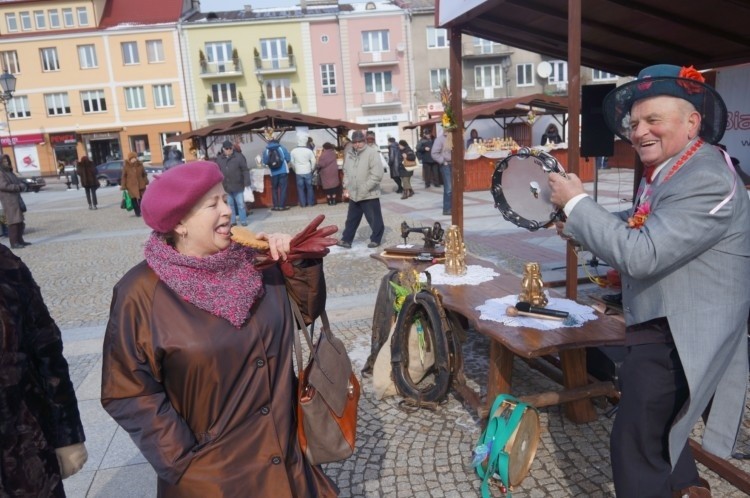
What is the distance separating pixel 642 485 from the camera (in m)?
2.02

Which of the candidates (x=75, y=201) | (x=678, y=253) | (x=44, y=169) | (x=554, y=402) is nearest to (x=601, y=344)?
(x=554, y=402)

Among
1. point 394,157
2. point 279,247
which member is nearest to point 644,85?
point 279,247

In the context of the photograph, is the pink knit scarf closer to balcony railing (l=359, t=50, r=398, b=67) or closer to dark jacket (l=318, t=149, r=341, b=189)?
dark jacket (l=318, t=149, r=341, b=189)

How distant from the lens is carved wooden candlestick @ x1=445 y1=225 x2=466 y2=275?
4410mm

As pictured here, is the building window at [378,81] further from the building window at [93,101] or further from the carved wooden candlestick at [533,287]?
the carved wooden candlestick at [533,287]

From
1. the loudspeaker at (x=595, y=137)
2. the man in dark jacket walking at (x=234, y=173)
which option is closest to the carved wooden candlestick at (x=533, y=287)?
the loudspeaker at (x=595, y=137)

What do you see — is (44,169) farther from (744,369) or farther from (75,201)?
(744,369)

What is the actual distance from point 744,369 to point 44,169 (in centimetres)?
4638

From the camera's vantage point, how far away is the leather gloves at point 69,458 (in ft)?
5.86

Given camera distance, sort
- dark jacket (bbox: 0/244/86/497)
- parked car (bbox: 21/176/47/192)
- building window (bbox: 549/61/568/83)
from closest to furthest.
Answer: dark jacket (bbox: 0/244/86/497) → parked car (bbox: 21/176/47/192) → building window (bbox: 549/61/568/83)

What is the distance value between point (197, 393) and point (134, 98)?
43.3m

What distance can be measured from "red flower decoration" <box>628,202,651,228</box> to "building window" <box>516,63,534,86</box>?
41.8m

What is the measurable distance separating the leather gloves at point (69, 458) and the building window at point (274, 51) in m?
41.1

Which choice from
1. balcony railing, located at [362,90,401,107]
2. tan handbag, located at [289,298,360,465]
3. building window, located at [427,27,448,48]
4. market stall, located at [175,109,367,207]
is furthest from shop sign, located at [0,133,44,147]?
tan handbag, located at [289,298,360,465]
